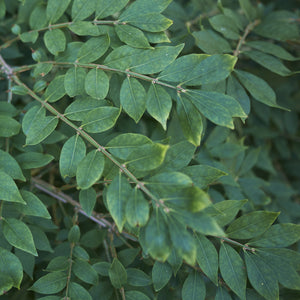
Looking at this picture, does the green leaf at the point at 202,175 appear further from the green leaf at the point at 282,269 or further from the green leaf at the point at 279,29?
the green leaf at the point at 279,29

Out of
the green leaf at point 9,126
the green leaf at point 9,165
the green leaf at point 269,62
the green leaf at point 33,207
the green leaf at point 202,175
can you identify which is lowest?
the green leaf at point 33,207

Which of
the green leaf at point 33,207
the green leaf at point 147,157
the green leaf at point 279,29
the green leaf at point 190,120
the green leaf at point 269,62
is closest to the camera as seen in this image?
the green leaf at point 147,157

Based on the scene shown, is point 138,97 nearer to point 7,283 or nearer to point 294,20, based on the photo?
point 7,283

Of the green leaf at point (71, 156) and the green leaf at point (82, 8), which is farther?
the green leaf at point (82, 8)

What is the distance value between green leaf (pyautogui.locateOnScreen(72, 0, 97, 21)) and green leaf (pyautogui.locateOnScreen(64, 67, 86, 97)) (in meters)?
0.20

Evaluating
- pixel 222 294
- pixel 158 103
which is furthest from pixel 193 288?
pixel 158 103

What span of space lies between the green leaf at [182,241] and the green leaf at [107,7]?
712mm

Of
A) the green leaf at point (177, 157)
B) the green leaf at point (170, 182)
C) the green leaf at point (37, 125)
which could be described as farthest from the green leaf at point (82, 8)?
the green leaf at point (170, 182)

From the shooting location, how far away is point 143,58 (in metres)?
1.08

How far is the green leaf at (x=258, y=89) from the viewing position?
1.27 metres

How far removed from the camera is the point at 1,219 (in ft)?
3.62

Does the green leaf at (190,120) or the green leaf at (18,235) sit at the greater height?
the green leaf at (190,120)

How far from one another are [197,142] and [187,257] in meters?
0.32

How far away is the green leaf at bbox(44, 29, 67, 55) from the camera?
1.21 m
